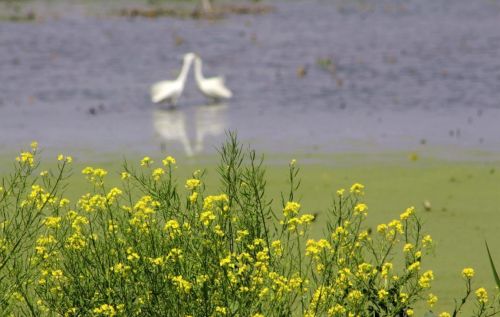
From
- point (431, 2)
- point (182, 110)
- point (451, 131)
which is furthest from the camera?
point (431, 2)

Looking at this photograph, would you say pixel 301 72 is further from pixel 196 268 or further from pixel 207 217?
pixel 207 217

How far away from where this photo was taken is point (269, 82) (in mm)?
17641

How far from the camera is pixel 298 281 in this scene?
14.4 feet

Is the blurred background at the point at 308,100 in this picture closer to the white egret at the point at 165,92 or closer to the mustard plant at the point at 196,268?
the white egret at the point at 165,92

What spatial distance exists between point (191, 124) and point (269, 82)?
12.3ft

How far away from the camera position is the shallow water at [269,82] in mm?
12773

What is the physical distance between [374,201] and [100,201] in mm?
4736

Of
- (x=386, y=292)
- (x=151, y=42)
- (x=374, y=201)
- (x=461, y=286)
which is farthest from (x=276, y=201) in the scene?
A: (x=151, y=42)

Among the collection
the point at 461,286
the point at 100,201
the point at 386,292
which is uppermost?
the point at 100,201

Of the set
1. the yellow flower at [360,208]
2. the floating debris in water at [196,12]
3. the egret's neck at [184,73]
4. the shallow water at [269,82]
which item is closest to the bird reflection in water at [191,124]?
the shallow water at [269,82]

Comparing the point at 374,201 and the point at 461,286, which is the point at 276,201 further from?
the point at 461,286

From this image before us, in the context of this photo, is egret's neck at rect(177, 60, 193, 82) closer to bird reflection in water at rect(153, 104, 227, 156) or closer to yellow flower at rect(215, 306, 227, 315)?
bird reflection in water at rect(153, 104, 227, 156)

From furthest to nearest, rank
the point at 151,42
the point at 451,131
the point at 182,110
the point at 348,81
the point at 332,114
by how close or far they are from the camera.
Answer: the point at 151,42
the point at 348,81
the point at 182,110
the point at 332,114
the point at 451,131

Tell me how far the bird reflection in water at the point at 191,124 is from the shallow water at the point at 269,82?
0.07ft
